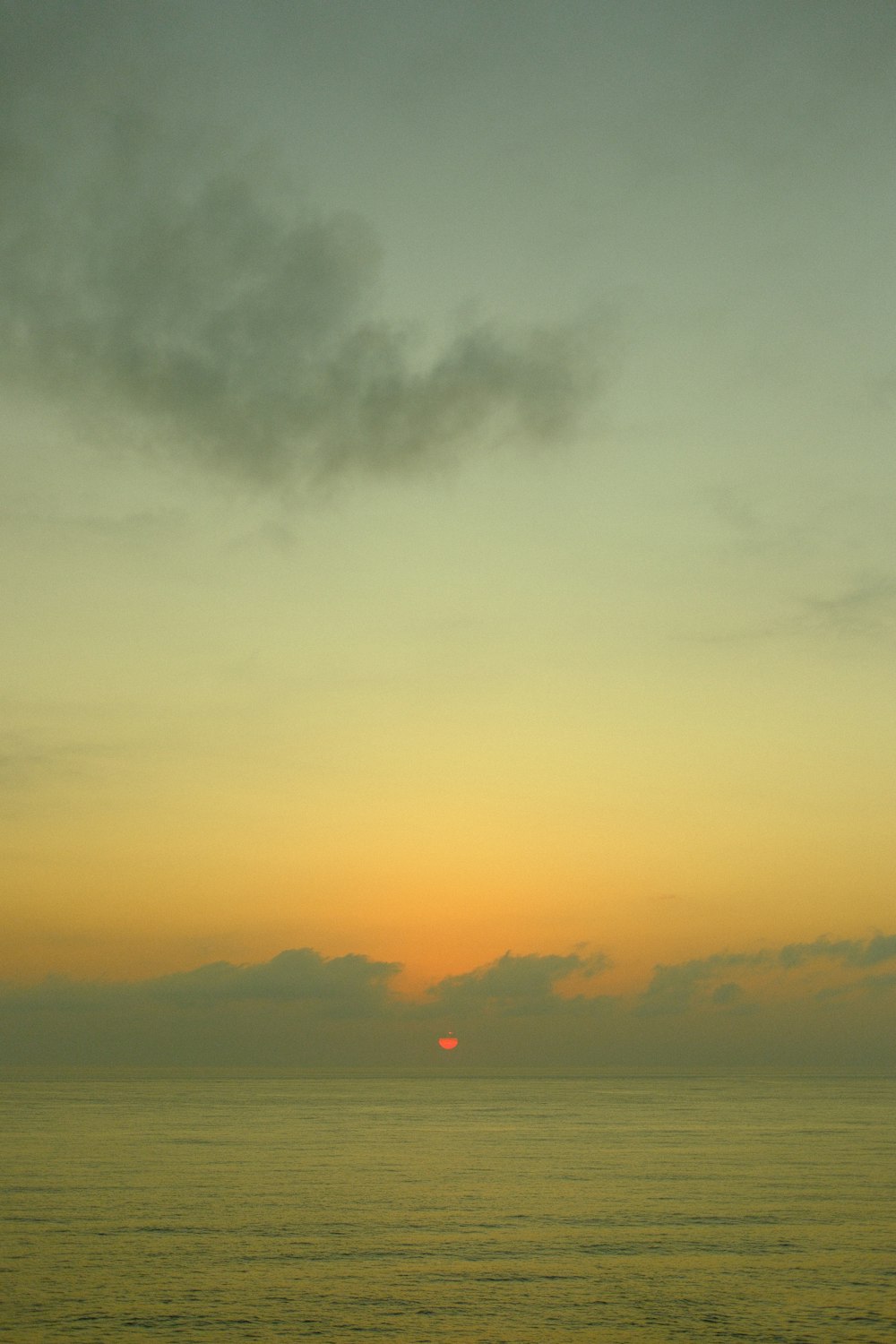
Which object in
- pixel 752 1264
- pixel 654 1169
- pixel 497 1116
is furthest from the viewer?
pixel 497 1116

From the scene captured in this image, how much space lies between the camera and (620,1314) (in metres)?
40.3

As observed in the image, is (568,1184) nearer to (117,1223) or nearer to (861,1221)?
(861,1221)

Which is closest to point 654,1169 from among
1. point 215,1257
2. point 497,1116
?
point 215,1257

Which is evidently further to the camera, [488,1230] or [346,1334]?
[488,1230]

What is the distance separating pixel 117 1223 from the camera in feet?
194

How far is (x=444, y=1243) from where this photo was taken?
53.8 metres

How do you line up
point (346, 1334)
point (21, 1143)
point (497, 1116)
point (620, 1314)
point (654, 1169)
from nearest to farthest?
point (346, 1334)
point (620, 1314)
point (654, 1169)
point (21, 1143)
point (497, 1116)

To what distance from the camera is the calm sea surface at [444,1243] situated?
39594 millimetres

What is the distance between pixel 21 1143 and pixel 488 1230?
63.6m

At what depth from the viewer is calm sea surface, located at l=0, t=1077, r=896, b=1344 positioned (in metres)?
39.6

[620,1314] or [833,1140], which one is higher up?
[620,1314]

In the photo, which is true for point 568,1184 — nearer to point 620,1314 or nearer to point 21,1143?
point 620,1314

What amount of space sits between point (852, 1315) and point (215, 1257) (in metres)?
25.6

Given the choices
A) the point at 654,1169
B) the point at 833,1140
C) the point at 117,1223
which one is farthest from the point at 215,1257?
the point at 833,1140
